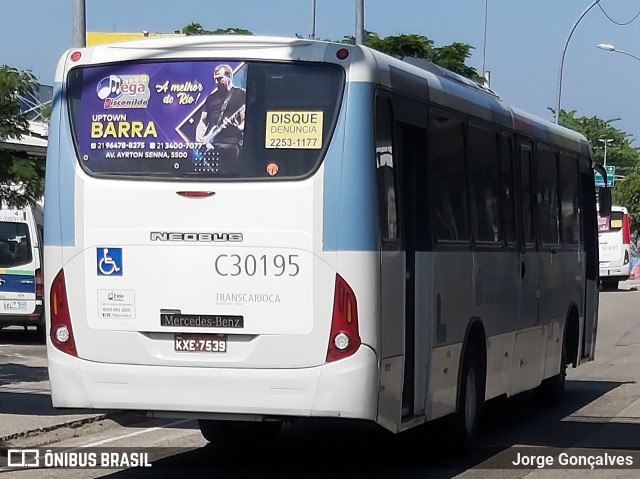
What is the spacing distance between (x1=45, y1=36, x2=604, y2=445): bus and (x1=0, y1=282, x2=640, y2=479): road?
→ 123 cm

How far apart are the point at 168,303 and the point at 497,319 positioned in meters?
4.25

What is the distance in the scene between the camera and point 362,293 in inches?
350

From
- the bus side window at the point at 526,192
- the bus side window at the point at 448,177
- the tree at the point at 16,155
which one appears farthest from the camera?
the tree at the point at 16,155

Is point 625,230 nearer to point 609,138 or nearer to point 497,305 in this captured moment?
point 497,305

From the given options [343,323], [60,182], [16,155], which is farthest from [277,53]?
[16,155]

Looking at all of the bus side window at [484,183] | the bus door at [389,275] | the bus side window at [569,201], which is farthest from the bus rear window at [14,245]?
the bus door at [389,275]

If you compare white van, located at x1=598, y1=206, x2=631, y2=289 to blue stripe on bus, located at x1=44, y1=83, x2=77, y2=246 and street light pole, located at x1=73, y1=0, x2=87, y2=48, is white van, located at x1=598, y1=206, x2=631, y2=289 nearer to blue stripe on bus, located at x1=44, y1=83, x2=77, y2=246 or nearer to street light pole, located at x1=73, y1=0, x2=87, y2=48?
street light pole, located at x1=73, y1=0, x2=87, y2=48

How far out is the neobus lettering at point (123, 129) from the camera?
9.31 m

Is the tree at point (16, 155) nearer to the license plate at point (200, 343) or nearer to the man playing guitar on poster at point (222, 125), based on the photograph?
the man playing guitar on poster at point (222, 125)

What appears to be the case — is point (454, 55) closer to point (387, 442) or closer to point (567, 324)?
point (567, 324)

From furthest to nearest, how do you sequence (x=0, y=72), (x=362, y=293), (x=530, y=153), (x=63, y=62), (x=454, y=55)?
(x=454, y=55) < (x=0, y=72) < (x=530, y=153) < (x=63, y=62) < (x=362, y=293)

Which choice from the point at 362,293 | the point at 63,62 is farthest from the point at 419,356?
the point at 63,62

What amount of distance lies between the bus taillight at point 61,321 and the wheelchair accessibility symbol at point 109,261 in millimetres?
310

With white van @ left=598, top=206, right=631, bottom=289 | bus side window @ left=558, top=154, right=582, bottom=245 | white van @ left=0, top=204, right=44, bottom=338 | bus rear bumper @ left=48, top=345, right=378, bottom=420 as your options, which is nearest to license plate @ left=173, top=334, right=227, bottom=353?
bus rear bumper @ left=48, top=345, right=378, bottom=420
